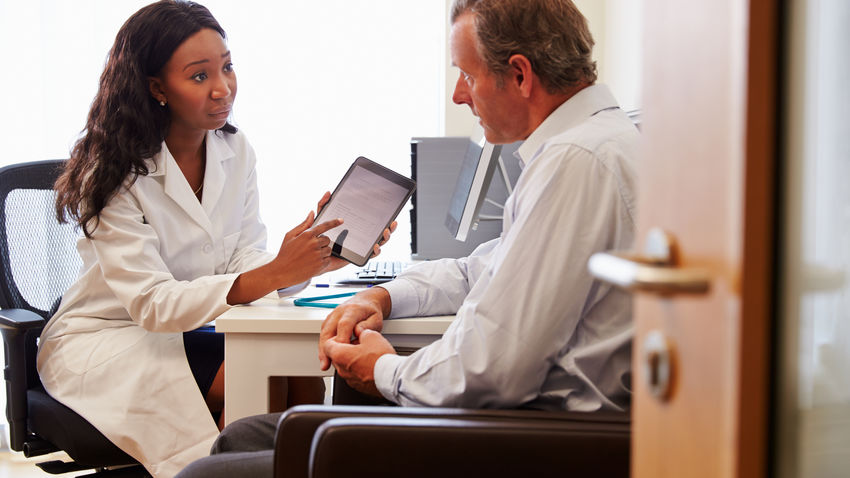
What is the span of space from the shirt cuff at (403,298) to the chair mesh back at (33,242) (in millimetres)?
892

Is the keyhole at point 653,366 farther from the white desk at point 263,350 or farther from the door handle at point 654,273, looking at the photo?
the white desk at point 263,350

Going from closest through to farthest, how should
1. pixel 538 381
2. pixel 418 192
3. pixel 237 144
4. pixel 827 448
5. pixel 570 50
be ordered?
1. pixel 827 448
2. pixel 538 381
3. pixel 570 50
4. pixel 237 144
5. pixel 418 192

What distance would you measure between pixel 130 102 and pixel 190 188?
226 millimetres

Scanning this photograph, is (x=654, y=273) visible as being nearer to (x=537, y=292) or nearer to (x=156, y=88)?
(x=537, y=292)

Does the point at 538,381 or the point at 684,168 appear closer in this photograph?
the point at 684,168

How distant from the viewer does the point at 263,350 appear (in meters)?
1.33

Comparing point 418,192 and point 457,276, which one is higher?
point 418,192

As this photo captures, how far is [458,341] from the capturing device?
1.01 m

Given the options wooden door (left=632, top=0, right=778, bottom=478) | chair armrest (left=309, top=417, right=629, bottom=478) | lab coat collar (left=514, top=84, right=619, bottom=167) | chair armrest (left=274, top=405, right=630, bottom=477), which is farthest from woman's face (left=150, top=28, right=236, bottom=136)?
wooden door (left=632, top=0, right=778, bottom=478)

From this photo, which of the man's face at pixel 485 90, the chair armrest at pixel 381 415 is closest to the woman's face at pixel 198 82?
the man's face at pixel 485 90

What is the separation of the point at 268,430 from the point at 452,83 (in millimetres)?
1917

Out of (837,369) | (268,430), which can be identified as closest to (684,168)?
(837,369)

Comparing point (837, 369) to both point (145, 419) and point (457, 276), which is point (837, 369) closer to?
point (457, 276)

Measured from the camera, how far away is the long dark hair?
168cm
